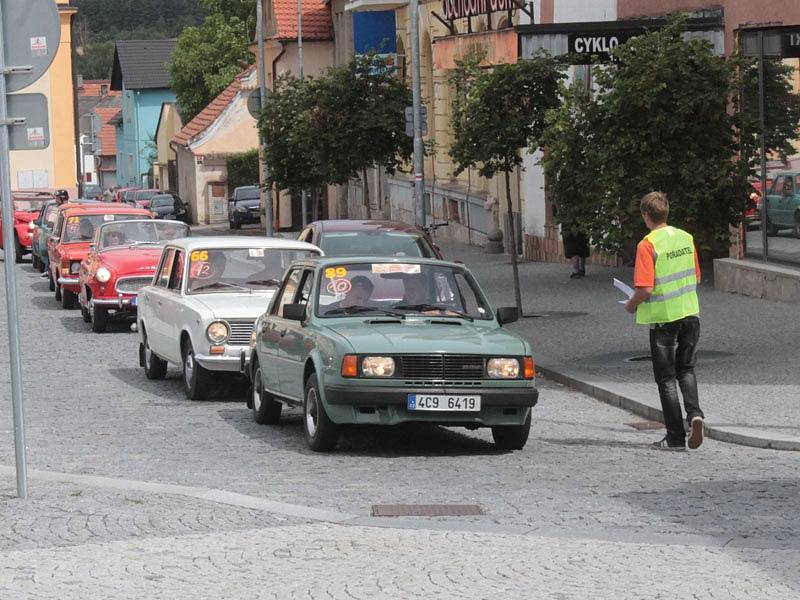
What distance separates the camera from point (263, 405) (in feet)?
46.0

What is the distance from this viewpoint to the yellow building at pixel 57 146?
76.8 m

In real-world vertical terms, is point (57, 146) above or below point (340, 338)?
above

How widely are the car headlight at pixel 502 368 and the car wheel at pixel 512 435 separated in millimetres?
396

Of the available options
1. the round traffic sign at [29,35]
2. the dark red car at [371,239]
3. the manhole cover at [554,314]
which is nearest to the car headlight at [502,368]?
the round traffic sign at [29,35]

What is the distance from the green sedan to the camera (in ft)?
39.0

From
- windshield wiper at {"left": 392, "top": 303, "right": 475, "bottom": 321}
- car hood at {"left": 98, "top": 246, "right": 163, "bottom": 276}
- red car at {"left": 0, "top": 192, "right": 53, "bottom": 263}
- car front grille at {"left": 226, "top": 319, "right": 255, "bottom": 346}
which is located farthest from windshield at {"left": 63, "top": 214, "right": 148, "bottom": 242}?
windshield wiper at {"left": 392, "top": 303, "right": 475, "bottom": 321}

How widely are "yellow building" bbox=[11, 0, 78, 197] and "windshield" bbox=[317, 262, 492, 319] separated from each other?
210 feet

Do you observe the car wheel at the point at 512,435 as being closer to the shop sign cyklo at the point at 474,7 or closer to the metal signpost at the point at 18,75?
the metal signpost at the point at 18,75

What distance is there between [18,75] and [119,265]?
14.1 meters

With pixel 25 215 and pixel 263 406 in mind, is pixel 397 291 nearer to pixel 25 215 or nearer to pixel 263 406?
pixel 263 406

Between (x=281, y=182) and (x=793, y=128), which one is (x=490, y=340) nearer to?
(x=793, y=128)

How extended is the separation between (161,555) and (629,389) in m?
8.13

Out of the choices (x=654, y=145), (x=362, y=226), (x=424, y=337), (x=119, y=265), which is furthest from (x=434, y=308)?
(x=119, y=265)

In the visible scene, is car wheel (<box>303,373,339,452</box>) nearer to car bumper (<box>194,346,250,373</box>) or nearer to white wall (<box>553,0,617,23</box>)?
car bumper (<box>194,346,250,373</box>)
